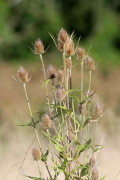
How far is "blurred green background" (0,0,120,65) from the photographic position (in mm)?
18812

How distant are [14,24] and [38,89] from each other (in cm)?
753

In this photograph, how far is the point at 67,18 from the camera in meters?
20.7

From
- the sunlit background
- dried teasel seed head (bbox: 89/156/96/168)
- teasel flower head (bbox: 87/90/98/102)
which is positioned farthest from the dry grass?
teasel flower head (bbox: 87/90/98/102)

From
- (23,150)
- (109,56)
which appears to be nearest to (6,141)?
(23,150)

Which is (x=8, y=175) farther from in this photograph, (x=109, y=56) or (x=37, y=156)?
(x=109, y=56)

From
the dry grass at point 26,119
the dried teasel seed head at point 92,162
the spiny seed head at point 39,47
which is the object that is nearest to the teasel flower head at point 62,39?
the spiny seed head at point 39,47

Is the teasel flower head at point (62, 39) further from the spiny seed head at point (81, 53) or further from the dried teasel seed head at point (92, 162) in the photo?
the dried teasel seed head at point (92, 162)

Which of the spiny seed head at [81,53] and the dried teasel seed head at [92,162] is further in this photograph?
the dried teasel seed head at [92,162]

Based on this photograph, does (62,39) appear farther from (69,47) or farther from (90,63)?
(90,63)

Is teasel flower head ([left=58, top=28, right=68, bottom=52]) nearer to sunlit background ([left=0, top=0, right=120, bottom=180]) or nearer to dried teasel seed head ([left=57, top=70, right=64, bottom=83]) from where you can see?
dried teasel seed head ([left=57, top=70, right=64, bottom=83])

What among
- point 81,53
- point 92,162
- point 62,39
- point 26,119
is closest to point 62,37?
point 62,39

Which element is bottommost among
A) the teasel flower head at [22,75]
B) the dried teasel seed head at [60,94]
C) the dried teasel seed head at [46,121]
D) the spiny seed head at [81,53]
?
the dried teasel seed head at [46,121]

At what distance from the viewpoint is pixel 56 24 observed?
1934cm

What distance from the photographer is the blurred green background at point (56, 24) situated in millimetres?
18812
